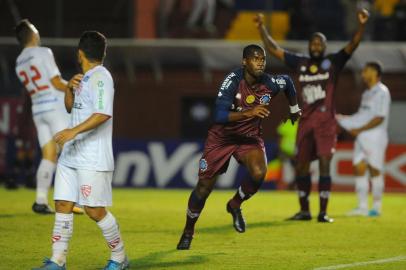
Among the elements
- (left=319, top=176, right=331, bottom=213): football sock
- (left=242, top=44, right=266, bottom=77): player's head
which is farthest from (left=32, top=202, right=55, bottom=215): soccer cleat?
(left=242, top=44, right=266, bottom=77): player's head

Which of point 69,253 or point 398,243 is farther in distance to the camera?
point 398,243

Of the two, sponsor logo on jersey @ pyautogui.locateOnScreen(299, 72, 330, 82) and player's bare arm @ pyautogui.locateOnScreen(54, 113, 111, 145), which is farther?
sponsor logo on jersey @ pyautogui.locateOnScreen(299, 72, 330, 82)

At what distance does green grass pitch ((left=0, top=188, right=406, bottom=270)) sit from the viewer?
30.9 ft

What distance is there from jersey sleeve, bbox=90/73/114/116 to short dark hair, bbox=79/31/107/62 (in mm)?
173

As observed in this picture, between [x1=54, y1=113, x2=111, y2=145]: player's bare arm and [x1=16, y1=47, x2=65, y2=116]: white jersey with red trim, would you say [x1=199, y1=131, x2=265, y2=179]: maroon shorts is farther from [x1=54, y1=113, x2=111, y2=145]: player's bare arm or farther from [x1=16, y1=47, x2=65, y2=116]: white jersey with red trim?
[x1=16, y1=47, x2=65, y2=116]: white jersey with red trim

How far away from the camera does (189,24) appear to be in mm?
23375

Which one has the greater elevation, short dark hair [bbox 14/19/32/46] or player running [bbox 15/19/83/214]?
short dark hair [bbox 14/19/32/46]

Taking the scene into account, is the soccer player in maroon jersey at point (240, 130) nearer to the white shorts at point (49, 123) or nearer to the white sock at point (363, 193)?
the white shorts at point (49, 123)

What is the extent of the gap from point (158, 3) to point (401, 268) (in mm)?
14897

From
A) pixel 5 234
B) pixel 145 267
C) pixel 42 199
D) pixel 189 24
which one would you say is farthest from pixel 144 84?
pixel 145 267

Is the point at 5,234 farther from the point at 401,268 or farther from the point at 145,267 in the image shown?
the point at 401,268

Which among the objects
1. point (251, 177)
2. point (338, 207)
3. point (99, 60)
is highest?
point (99, 60)

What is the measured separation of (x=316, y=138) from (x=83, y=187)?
5.60m

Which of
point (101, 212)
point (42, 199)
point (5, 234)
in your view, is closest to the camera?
point (101, 212)
